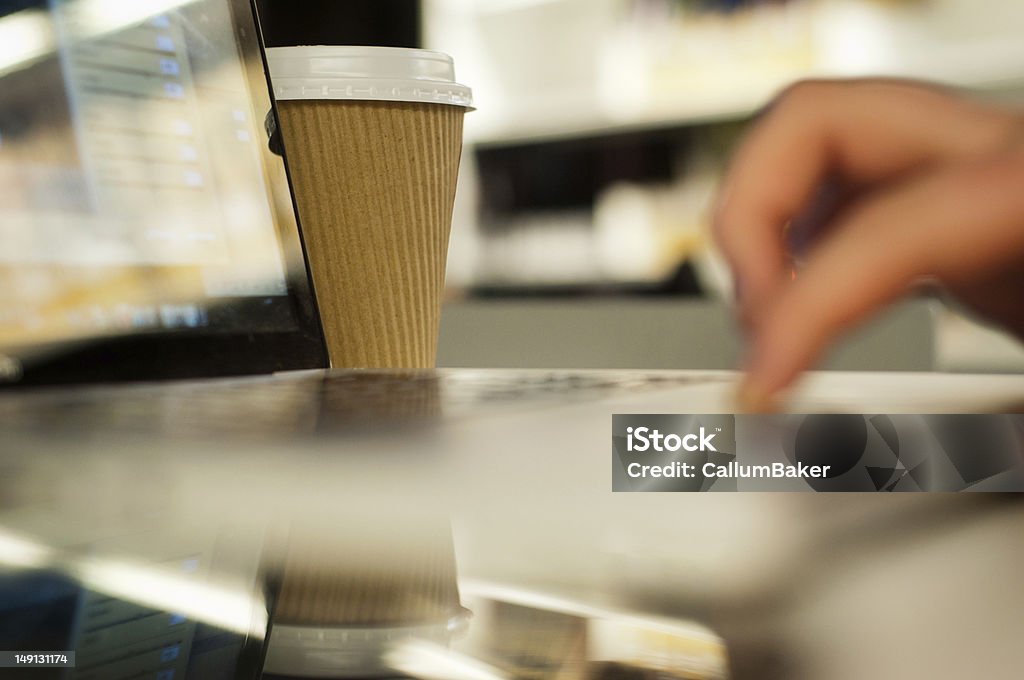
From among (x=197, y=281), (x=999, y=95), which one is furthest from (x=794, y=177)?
(x=999, y=95)

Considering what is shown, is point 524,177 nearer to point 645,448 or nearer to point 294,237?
point 294,237

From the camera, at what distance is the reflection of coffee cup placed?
462 millimetres

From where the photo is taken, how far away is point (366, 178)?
468 millimetres

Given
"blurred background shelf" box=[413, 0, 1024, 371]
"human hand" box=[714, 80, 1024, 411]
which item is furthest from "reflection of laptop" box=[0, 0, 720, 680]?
"blurred background shelf" box=[413, 0, 1024, 371]

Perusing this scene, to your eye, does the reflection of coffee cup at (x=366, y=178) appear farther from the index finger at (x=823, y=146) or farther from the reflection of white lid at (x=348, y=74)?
the index finger at (x=823, y=146)

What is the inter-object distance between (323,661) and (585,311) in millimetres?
824

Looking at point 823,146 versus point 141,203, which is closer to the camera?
point 823,146

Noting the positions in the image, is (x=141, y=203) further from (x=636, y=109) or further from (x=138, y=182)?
(x=636, y=109)

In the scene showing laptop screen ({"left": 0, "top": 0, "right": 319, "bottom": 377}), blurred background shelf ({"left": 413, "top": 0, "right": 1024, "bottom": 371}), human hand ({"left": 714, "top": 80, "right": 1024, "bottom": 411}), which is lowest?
human hand ({"left": 714, "top": 80, "right": 1024, "bottom": 411})

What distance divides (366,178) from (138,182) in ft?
0.42

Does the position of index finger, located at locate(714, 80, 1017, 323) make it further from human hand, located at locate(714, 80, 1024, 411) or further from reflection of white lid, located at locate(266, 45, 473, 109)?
reflection of white lid, located at locate(266, 45, 473, 109)

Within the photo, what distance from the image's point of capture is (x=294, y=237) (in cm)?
43

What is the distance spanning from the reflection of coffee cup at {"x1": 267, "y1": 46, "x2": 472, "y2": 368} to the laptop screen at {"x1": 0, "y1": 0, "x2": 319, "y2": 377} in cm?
3

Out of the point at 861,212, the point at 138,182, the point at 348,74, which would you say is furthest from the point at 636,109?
the point at 861,212
